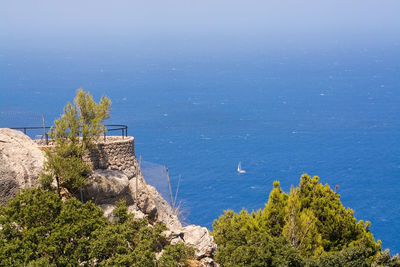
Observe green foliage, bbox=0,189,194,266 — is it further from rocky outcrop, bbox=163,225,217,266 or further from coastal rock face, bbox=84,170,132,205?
coastal rock face, bbox=84,170,132,205

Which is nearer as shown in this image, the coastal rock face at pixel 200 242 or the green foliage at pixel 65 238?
the green foliage at pixel 65 238

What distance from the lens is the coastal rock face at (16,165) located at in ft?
101

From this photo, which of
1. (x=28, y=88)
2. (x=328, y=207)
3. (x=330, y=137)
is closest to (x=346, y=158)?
(x=330, y=137)

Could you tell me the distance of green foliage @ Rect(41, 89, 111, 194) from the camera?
31703 millimetres

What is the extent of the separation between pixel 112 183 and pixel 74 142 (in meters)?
3.52

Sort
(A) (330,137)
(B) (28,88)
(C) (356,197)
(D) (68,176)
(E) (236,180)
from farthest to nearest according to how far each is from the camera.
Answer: (B) (28,88), (A) (330,137), (E) (236,180), (C) (356,197), (D) (68,176)

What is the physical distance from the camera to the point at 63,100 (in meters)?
175

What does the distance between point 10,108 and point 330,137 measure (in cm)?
9160

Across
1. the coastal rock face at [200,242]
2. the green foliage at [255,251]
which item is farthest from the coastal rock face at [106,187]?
the green foliage at [255,251]

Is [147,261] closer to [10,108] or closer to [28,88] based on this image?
[10,108]

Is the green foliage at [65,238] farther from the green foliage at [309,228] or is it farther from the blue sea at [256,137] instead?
the blue sea at [256,137]

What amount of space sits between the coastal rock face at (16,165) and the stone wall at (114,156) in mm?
3428

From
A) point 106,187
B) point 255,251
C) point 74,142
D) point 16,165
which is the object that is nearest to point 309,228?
point 255,251

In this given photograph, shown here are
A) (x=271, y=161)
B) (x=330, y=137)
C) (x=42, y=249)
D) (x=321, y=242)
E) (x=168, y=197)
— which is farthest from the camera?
(x=330, y=137)
